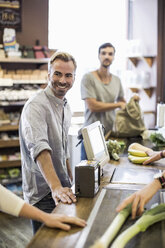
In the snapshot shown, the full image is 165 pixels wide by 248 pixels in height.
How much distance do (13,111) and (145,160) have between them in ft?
8.71

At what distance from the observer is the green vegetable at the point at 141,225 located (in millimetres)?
1156

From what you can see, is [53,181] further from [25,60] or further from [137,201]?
[25,60]

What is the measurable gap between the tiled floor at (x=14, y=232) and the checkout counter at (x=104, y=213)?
1488mm

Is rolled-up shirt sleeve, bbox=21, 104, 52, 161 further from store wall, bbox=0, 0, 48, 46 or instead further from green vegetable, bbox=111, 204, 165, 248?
store wall, bbox=0, 0, 48, 46

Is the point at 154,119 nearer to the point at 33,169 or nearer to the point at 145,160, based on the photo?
the point at 145,160

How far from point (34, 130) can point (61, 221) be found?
0.69 metres

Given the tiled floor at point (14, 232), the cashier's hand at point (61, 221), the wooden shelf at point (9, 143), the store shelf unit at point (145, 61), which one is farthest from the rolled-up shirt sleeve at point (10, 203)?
the store shelf unit at point (145, 61)

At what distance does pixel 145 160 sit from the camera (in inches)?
93.7

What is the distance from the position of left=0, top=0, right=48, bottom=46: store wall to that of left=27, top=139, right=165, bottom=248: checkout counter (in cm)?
297

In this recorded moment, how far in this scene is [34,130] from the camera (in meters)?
1.91

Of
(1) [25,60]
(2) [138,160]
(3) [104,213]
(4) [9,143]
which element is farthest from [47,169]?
(1) [25,60]

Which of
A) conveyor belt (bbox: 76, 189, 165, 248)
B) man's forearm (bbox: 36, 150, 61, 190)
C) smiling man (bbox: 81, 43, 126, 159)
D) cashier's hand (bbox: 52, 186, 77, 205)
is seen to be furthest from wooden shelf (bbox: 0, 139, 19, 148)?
conveyor belt (bbox: 76, 189, 165, 248)

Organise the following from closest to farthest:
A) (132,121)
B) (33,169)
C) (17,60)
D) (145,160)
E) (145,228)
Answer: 1. (145,228)
2. (33,169)
3. (145,160)
4. (132,121)
5. (17,60)

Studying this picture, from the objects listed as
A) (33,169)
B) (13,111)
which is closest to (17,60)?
(13,111)
